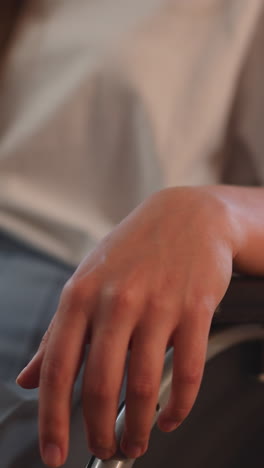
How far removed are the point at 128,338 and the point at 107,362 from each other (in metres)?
0.02

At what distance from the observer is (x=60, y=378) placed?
0.37m

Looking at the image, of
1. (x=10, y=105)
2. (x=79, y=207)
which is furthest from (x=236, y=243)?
(x=10, y=105)

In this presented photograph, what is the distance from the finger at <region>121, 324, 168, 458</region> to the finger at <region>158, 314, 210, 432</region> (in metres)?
0.01

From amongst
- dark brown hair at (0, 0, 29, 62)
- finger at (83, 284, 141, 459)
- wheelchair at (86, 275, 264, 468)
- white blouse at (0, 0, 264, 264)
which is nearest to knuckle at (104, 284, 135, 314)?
finger at (83, 284, 141, 459)

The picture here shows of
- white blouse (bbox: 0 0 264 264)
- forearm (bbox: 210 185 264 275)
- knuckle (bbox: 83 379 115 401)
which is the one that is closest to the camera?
knuckle (bbox: 83 379 115 401)

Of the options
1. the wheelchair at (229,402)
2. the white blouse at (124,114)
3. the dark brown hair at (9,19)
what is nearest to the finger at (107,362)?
the wheelchair at (229,402)

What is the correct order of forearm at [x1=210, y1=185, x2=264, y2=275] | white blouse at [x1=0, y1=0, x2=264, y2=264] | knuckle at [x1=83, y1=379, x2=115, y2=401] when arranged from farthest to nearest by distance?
1. white blouse at [x1=0, y1=0, x2=264, y2=264]
2. forearm at [x1=210, y1=185, x2=264, y2=275]
3. knuckle at [x1=83, y1=379, x2=115, y2=401]

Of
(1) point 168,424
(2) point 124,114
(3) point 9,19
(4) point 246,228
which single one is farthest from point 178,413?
(3) point 9,19

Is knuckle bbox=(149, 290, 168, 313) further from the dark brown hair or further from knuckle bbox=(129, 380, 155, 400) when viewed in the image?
the dark brown hair

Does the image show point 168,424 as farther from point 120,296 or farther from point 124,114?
point 124,114

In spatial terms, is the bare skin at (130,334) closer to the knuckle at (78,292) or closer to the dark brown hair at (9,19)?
the knuckle at (78,292)

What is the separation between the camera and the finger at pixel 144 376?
361mm

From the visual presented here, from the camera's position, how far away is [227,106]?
0.78 meters

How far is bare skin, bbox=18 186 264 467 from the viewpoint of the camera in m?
0.36
